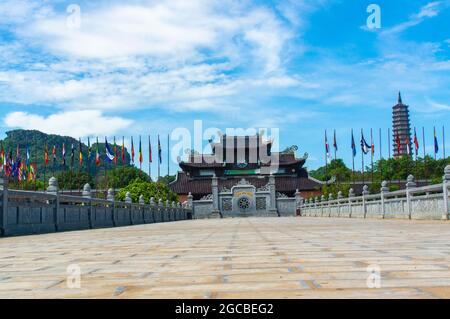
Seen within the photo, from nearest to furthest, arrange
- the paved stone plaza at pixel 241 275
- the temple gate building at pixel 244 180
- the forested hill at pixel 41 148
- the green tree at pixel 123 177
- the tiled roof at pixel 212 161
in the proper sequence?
the paved stone plaza at pixel 241 275, the temple gate building at pixel 244 180, the tiled roof at pixel 212 161, the green tree at pixel 123 177, the forested hill at pixel 41 148

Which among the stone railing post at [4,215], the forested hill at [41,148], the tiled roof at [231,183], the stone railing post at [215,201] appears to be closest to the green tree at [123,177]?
the tiled roof at [231,183]

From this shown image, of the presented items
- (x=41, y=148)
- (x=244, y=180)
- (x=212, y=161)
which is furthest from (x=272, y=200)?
(x=41, y=148)

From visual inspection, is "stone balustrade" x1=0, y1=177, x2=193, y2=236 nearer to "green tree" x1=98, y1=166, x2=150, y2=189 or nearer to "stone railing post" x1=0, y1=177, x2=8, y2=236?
"stone railing post" x1=0, y1=177, x2=8, y2=236

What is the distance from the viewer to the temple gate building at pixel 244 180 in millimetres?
56562

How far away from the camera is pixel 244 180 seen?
189ft

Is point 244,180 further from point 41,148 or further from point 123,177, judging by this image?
point 41,148

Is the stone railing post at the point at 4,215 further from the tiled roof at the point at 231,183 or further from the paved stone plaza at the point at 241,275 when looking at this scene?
the tiled roof at the point at 231,183

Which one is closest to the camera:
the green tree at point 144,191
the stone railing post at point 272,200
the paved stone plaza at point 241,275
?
the paved stone plaza at point 241,275

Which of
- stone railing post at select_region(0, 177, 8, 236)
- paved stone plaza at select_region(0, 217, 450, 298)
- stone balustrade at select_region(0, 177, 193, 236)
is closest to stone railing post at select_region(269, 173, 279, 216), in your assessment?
stone balustrade at select_region(0, 177, 193, 236)

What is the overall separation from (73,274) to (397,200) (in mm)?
16450

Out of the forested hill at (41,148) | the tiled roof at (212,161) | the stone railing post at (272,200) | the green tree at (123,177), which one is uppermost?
the forested hill at (41,148)

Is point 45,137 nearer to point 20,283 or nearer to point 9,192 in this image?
point 9,192
